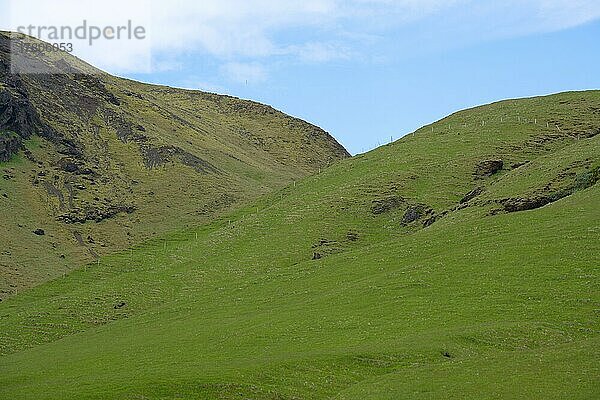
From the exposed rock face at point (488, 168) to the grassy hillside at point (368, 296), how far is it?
309 mm

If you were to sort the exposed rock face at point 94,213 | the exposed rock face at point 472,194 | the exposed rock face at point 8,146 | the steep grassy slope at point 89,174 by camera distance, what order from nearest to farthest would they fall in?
the exposed rock face at point 472,194 < the steep grassy slope at point 89,174 < the exposed rock face at point 94,213 < the exposed rock face at point 8,146

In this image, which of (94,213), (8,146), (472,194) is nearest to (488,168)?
(472,194)

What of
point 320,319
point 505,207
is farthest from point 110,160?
point 320,319

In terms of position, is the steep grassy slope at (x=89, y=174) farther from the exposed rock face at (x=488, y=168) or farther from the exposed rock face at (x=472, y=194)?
the exposed rock face at (x=472, y=194)

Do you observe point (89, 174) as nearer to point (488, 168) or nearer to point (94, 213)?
point (94, 213)

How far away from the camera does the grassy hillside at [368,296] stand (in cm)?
4094

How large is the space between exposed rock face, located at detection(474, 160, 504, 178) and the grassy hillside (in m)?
0.31

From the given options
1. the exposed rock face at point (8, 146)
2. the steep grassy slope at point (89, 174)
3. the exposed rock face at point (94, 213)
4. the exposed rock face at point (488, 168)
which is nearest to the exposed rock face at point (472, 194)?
the exposed rock face at point (488, 168)

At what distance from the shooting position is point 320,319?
53.3 metres

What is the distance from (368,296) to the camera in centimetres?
5672

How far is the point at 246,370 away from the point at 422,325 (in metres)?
12.6

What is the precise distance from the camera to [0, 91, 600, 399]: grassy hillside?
4094cm

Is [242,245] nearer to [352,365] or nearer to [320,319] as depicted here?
[320,319]

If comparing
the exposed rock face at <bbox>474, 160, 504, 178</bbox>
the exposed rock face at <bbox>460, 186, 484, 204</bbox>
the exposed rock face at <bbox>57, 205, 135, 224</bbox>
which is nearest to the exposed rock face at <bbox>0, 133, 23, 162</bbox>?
the exposed rock face at <bbox>57, 205, 135, 224</bbox>
